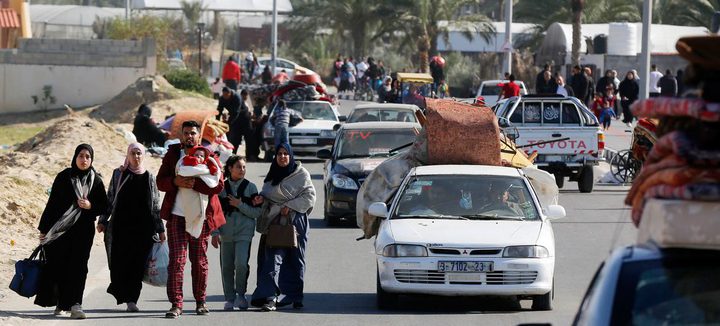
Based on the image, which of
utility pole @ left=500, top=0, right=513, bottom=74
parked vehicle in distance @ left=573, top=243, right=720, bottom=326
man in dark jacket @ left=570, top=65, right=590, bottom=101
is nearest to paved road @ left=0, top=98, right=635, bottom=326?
parked vehicle in distance @ left=573, top=243, right=720, bottom=326

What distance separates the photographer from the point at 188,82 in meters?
54.4

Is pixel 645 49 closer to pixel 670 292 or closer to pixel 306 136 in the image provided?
pixel 306 136

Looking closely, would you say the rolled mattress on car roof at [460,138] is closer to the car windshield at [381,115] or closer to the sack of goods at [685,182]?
the sack of goods at [685,182]

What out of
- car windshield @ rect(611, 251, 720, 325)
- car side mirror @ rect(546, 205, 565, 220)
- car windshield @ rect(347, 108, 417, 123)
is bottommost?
car side mirror @ rect(546, 205, 565, 220)

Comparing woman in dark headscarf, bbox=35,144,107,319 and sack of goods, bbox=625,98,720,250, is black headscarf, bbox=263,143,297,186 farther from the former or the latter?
sack of goods, bbox=625,98,720,250

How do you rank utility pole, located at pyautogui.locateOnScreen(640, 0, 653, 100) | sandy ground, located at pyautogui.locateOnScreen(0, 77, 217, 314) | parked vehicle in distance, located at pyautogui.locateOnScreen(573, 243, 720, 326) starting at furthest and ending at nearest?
utility pole, located at pyautogui.locateOnScreen(640, 0, 653, 100), sandy ground, located at pyautogui.locateOnScreen(0, 77, 217, 314), parked vehicle in distance, located at pyautogui.locateOnScreen(573, 243, 720, 326)

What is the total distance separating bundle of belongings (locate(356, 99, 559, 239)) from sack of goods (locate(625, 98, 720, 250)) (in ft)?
31.5

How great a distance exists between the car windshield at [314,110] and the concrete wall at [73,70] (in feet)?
67.4

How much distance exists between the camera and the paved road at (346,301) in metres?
12.2

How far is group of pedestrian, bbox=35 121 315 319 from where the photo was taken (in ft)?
40.4

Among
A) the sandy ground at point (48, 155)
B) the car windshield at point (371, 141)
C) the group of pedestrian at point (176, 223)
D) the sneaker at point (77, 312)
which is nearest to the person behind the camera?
the sneaker at point (77, 312)

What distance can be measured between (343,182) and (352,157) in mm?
1026

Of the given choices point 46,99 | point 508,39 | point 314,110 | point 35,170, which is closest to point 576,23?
point 508,39

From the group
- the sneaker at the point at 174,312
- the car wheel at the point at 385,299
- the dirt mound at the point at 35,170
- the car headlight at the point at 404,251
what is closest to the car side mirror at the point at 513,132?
the dirt mound at the point at 35,170
